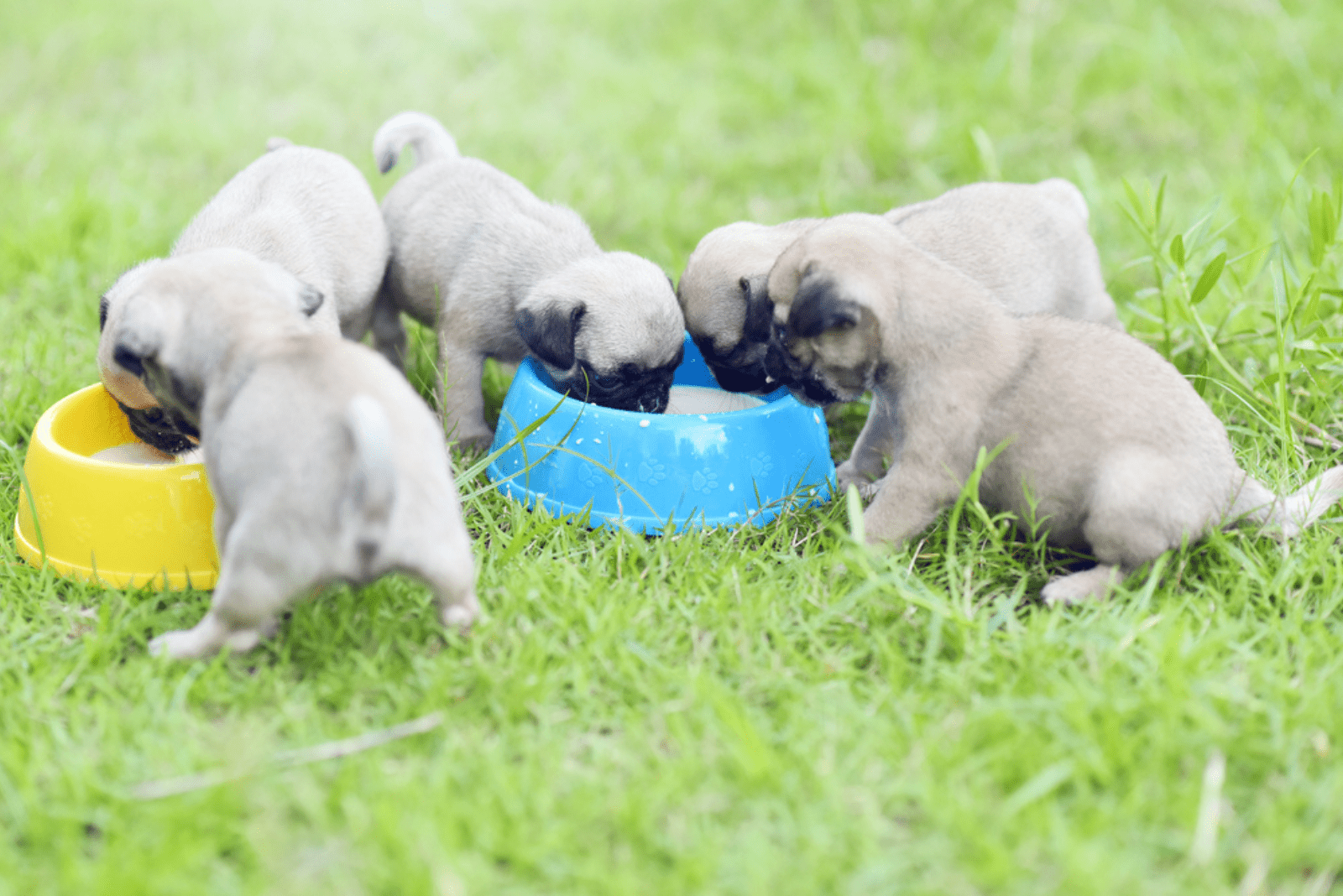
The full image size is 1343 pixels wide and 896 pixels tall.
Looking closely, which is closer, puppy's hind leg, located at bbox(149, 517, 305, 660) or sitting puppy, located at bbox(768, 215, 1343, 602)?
puppy's hind leg, located at bbox(149, 517, 305, 660)

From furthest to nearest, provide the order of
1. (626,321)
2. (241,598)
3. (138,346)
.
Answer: (626,321) < (138,346) < (241,598)

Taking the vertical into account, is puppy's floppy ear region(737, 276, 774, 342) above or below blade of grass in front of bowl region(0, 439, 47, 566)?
above

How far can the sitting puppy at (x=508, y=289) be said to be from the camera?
15.3 ft

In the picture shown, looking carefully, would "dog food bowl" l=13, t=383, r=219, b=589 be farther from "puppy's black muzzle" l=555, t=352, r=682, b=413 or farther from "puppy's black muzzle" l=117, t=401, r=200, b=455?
"puppy's black muzzle" l=555, t=352, r=682, b=413

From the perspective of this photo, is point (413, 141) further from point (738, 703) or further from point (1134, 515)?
point (1134, 515)

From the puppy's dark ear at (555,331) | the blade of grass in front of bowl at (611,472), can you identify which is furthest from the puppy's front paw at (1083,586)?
the puppy's dark ear at (555,331)

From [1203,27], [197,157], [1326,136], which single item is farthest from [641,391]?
[1203,27]

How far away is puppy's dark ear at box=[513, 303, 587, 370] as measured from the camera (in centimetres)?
464

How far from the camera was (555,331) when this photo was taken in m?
4.64

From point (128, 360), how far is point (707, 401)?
2.53 m

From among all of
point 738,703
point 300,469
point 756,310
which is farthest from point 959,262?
point 300,469

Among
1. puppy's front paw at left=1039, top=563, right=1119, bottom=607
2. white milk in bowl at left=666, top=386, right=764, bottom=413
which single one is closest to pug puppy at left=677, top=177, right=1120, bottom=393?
white milk in bowl at left=666, top=386, right=764, bottom=413

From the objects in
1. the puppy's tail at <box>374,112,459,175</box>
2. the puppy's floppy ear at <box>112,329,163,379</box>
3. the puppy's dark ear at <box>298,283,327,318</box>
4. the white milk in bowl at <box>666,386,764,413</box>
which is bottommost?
the white milk in bowl at <box>666,386,764,413</box>

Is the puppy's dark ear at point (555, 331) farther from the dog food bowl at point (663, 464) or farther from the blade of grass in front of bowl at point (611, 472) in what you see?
the blade of grass in front of bowl at point (611, 472)
